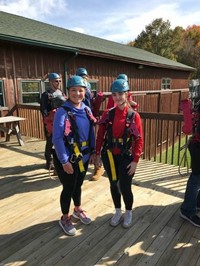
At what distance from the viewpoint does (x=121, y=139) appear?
2311 mm

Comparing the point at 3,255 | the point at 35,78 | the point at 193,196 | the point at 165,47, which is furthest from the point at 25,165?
the point at 165,47

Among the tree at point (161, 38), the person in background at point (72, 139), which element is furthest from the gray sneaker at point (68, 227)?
the tree at point (161, 38)

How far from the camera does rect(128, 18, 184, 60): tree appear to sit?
115 ft

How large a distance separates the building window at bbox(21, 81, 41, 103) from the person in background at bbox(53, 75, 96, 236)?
5791mm

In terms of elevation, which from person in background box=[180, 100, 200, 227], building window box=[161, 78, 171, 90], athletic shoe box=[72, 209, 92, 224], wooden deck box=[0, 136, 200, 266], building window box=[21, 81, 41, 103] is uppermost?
building window box=[161, 78, 171, 90]

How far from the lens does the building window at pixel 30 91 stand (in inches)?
298

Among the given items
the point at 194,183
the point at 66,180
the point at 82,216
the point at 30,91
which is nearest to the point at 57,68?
the point at 30,91

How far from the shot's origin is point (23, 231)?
98.7 inches

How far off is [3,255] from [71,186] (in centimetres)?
87

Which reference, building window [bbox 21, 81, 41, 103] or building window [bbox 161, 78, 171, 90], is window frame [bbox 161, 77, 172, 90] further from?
Result: building window [bbox 21, 81, 41, 103]

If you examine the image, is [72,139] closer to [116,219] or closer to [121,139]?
[121,139]

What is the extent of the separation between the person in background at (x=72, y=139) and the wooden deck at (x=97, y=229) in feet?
0.87

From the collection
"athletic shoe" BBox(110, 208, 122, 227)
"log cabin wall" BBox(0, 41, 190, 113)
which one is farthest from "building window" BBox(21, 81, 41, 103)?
"athletic shoe" BBox(110, 208, 122, 227)

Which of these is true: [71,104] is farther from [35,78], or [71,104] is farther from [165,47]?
[165,47]
